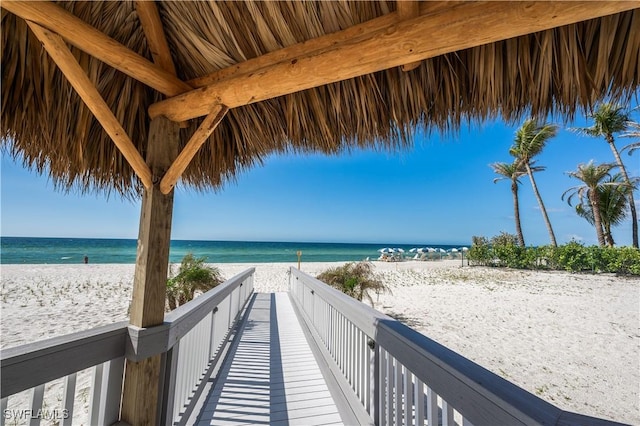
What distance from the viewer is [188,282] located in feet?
19.3

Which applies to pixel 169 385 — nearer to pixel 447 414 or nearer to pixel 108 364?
pixel 108 364

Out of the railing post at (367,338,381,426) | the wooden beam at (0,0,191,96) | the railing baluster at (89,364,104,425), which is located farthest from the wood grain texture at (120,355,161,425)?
the wooden beam at (0,0,191,96)

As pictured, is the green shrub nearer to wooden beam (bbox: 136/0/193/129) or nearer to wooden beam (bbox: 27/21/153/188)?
wooden beam (bbox: 136/0/193/129)

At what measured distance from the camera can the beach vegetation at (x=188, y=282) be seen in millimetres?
5676

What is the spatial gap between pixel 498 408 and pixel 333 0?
1846mm

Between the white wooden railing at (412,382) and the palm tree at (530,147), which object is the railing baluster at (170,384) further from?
the palm tree at (530,147)

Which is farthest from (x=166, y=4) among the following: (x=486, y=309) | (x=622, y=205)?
(x=622, y=205)

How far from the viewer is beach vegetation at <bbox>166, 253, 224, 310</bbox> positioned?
5.68 metres

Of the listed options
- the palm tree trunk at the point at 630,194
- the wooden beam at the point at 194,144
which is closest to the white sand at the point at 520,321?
the wooden beam at the point at 194,144

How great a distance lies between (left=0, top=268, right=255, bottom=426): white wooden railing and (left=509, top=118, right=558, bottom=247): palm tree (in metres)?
19.2

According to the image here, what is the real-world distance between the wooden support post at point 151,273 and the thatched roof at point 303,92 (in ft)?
1.23

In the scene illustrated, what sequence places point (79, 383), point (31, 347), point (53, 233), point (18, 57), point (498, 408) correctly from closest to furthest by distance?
point (498, 408)
point (31, 347)
point (18, 57)
point (79, 383)
point (53, 233)

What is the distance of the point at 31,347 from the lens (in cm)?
113

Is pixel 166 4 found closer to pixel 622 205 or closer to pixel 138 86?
pixel 138 86
